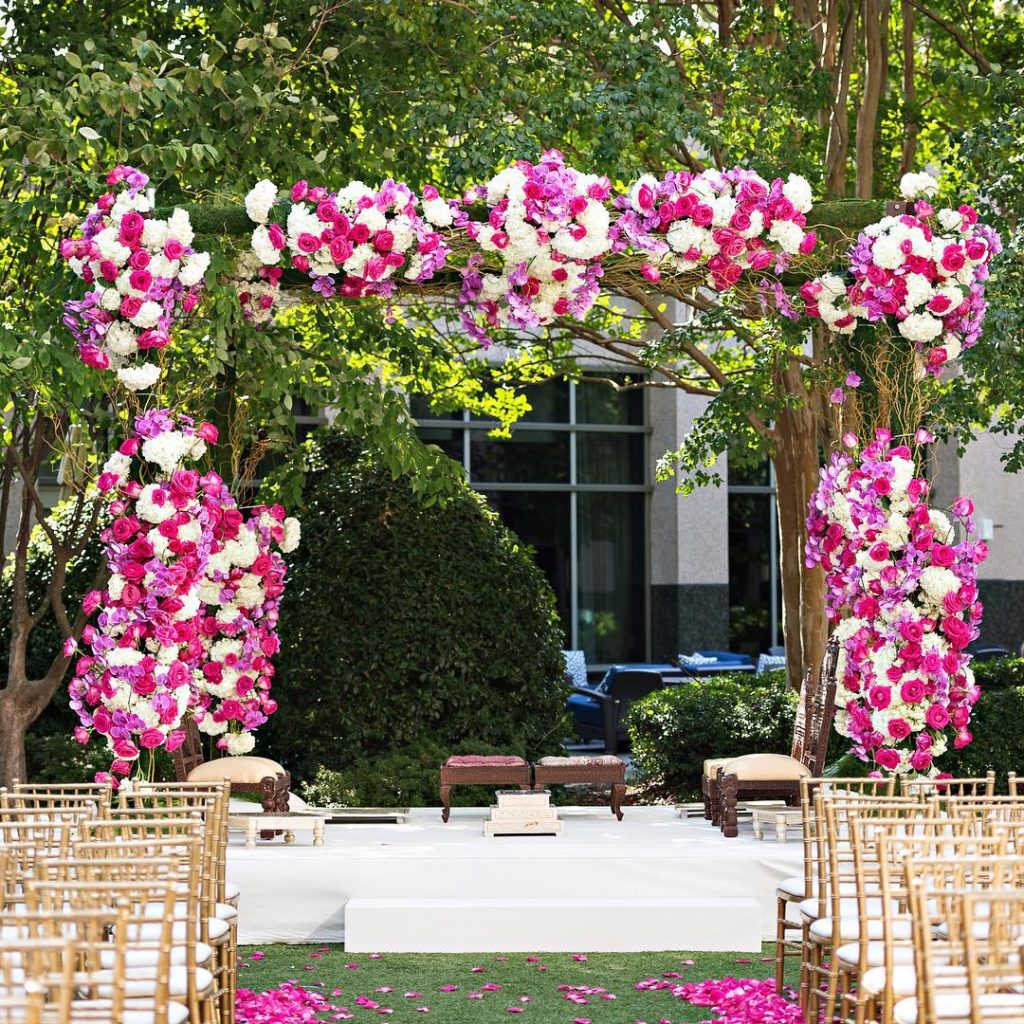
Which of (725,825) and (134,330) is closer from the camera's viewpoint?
(134,330)

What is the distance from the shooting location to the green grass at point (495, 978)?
5426 mm

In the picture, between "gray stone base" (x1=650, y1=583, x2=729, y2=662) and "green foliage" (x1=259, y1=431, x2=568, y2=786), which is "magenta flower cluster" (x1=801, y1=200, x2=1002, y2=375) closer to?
"green foliage" (x1=259, y1=431, x2=568, y2=786)

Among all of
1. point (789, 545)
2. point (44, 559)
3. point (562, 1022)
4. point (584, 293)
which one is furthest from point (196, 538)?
point (789, 545)

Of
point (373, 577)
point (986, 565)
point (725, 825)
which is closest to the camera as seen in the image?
point (725, 825)

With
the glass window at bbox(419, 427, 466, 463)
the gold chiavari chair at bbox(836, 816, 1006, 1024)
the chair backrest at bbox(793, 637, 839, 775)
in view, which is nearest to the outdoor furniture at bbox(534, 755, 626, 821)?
the chair backrest at bbox(793, 637, 839, 775)

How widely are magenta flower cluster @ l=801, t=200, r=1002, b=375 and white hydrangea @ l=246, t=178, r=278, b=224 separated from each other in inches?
97.1

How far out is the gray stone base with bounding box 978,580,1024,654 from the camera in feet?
57.7

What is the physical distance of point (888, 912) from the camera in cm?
396

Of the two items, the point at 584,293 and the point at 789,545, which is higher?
the point at 584,293

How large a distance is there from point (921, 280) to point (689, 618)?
10.3 m

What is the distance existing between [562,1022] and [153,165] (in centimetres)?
486

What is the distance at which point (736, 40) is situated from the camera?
10328 mm

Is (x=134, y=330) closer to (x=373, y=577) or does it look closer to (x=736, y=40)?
(x=373, y=577)

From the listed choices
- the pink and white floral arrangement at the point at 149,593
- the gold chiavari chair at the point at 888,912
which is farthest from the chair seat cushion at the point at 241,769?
the gold chiavari chair at the point at 888,912
